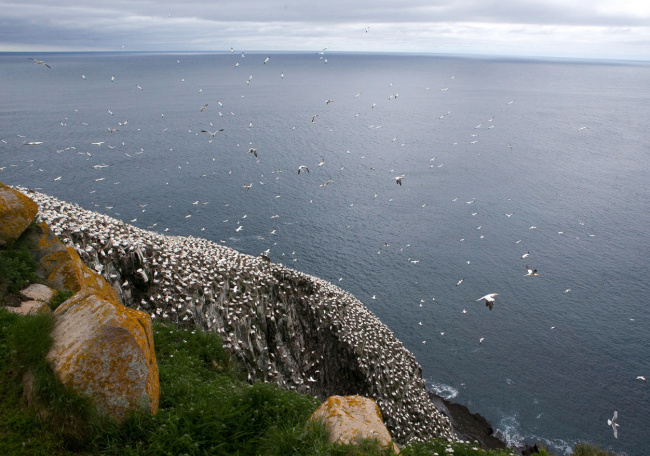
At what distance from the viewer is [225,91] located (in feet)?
620

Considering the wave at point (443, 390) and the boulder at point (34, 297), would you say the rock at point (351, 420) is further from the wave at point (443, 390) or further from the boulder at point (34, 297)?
the wave at point (443, 390)

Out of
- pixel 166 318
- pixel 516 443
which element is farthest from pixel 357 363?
pixel 516 443

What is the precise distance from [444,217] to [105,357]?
7123 cm

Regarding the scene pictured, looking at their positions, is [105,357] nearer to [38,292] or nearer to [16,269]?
[38,292]

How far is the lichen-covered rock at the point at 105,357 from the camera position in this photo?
877 centimetres

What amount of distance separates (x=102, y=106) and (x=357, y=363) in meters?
142

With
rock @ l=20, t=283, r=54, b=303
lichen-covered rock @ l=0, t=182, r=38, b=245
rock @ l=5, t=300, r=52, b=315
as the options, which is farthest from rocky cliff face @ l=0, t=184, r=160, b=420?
lichen-covered rock @ l=0, t=182, r=38, b=245

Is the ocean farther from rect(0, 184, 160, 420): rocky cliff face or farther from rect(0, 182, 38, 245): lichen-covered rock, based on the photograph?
rect(0, 182, 38, 245): lichen-covered rock

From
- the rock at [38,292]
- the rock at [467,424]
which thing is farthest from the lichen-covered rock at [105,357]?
the rock at [467,424]

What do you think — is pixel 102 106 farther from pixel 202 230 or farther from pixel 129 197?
pixel 202 230

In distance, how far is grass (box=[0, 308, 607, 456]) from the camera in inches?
329

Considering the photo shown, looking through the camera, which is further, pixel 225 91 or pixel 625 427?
pixel 225 91

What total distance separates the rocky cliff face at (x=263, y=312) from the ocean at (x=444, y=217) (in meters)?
14.5

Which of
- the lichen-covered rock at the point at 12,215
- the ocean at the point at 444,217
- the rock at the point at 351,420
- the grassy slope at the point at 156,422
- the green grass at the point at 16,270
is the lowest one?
the ocean at the point at 444,217
